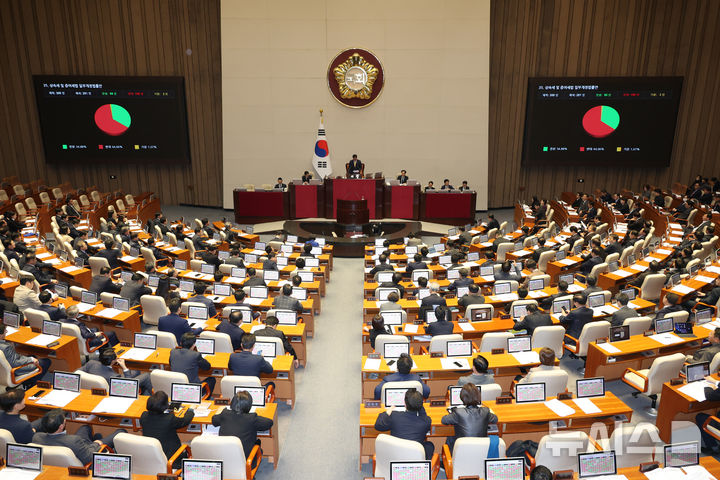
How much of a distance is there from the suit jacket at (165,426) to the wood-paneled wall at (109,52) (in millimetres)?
18738

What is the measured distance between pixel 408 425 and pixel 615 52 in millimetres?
21444

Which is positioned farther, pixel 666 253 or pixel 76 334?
pixel 666 253

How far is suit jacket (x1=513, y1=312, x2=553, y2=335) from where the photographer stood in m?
8.43

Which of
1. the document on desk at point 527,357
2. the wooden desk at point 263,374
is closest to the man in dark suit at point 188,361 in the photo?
the wooden desk at point 263,374

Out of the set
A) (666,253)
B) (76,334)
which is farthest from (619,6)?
(76,334)

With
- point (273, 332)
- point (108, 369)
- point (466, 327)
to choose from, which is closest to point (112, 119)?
point (273, 332)

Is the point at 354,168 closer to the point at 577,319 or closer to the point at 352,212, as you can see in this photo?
the point at 352,212

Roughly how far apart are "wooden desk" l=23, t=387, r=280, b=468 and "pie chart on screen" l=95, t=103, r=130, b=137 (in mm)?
18092

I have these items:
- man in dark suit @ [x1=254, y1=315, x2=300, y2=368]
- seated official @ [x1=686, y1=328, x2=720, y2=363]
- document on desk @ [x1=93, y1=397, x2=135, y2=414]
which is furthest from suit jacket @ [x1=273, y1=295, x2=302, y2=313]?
seated official @ [x1=686, y1=328, x2=720, y2=363]

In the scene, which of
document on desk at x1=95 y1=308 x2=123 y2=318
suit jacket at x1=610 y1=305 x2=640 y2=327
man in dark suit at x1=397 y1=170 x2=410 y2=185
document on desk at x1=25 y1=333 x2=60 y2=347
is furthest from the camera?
man in dark suit at x1=397 y1=170 x2=410 y2=185

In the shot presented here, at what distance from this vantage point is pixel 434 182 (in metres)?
22.6

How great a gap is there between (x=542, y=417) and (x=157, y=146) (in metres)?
20.6

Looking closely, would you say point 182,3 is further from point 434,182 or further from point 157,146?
point 434,182

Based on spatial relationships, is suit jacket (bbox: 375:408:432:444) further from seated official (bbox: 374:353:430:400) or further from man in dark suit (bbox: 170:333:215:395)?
man in dark suit (bbox: 170:333:215:395)
